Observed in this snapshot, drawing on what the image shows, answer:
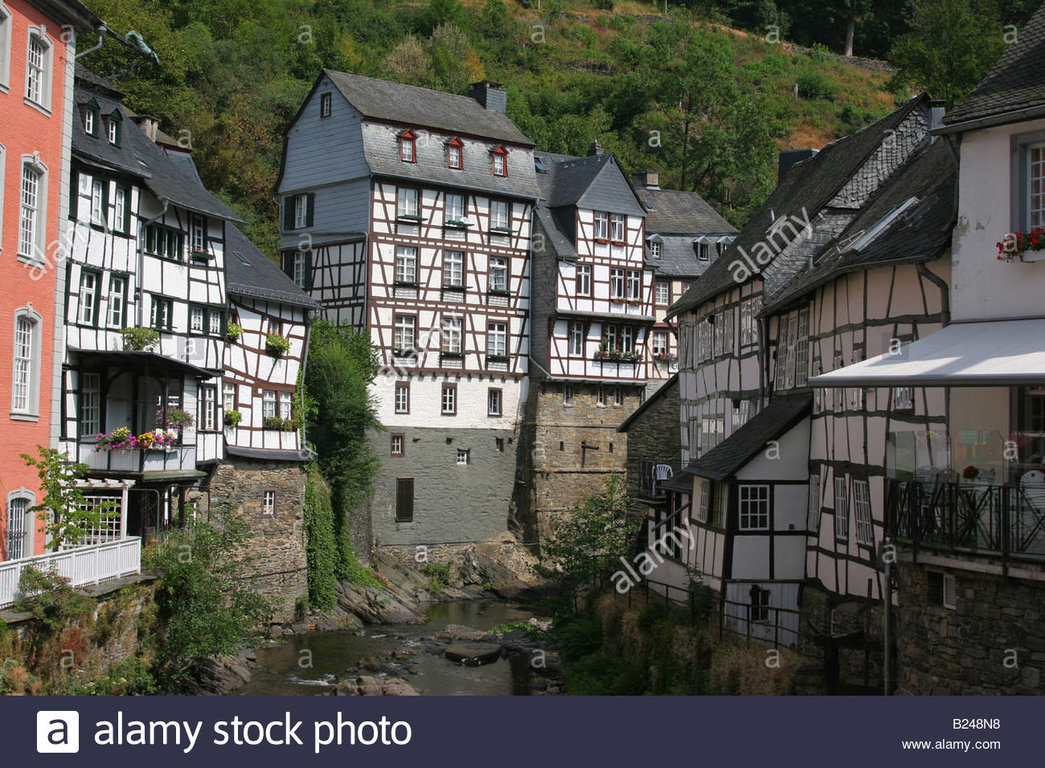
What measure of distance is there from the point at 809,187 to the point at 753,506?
907 centimetres

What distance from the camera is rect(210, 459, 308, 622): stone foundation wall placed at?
33.5m

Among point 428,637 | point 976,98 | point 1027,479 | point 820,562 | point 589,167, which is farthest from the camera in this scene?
point 589,167

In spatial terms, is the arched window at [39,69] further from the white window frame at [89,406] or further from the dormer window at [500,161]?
the dormer window at [500,161]

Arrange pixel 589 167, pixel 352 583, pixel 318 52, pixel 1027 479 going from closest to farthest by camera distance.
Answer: pixel 1027 479, pixel 352 583, pixel 589 167, pixel 318 52

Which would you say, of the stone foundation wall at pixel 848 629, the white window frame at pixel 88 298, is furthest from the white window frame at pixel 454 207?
the stone foundation wall at pixel 848 629

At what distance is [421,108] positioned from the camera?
4559 centimetres

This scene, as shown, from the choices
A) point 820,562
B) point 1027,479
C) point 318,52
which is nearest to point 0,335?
point 820,562

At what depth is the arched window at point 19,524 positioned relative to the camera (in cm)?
2141

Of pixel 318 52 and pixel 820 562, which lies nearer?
pixel 820 562

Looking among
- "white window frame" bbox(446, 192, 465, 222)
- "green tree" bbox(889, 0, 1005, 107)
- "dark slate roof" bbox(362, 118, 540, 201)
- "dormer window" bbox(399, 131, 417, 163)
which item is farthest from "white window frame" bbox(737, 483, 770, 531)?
"green tree" bbox(889, 0, 1005, 107)

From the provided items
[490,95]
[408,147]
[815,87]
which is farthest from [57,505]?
[815,87]

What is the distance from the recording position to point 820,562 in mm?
22594

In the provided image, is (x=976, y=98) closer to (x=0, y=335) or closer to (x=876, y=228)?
(x=876, y=228)

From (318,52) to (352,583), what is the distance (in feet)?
125
